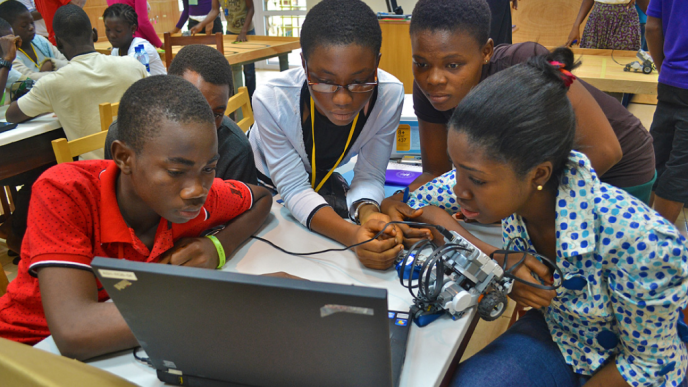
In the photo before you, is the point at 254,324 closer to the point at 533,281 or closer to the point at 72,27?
the point at 533,281

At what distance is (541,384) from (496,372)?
3.9 inches

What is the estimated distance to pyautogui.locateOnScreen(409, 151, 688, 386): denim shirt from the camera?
0.81 m

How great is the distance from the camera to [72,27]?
8.32 ft

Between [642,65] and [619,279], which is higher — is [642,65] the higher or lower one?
the higher one

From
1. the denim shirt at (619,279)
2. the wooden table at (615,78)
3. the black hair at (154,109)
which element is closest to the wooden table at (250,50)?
the wooden table at (615,78)

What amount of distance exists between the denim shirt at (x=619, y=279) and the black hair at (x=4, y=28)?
3.36 meters

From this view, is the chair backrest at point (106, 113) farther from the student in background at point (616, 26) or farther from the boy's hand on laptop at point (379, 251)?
the student in background at point (616, 26)

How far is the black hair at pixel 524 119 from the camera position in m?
0.85

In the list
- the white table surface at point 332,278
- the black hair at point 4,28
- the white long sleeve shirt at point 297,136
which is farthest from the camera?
the black hair at point 4,28

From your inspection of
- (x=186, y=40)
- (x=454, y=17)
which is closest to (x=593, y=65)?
(x=454, y=17)

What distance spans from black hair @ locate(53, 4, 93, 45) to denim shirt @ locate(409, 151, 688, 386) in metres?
2.62

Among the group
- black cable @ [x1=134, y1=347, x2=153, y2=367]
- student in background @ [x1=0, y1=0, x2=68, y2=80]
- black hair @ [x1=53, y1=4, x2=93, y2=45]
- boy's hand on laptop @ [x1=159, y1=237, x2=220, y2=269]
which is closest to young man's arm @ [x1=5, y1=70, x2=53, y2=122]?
black hair @ [x1=53, y1=4, x2=93, y2=45]

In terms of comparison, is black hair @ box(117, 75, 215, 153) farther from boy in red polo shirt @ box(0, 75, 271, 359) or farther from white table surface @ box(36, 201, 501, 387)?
white table surface @ box(36, 201, 501, 387)

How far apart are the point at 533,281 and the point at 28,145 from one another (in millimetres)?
2438
